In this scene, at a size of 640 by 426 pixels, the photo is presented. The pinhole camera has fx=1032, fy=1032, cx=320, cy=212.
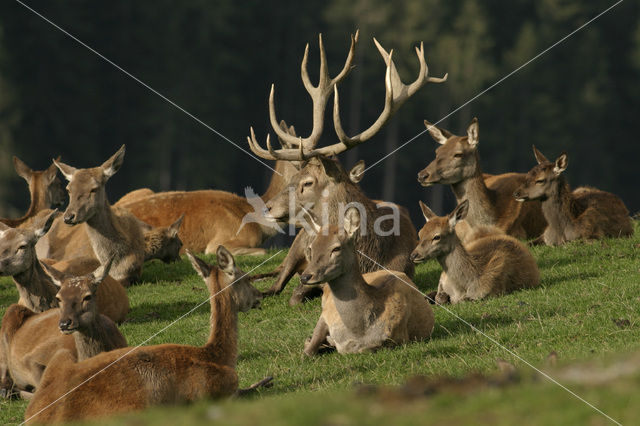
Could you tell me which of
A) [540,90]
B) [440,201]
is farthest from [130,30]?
[540,90]

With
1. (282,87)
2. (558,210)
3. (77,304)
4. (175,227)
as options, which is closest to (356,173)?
(558,210)

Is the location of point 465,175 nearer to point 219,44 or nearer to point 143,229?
point 143,229

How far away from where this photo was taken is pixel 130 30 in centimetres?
5097

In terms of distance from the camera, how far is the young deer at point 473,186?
A: 1187cm

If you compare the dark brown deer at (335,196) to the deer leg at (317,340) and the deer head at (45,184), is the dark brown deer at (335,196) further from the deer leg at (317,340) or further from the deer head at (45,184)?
the deer head at (45,184)

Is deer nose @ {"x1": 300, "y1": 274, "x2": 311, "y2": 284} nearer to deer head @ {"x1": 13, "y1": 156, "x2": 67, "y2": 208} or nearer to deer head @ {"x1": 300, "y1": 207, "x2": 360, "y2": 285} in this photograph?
deer head @ {"x1": 300, "y1": 207, "x2": 360, "y2": 285}

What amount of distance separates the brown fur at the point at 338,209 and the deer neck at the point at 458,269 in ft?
2.94

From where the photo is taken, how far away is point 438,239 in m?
9.22

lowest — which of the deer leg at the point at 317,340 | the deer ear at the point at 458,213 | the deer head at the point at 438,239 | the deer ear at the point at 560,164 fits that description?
the deer leg at the point at 317,340

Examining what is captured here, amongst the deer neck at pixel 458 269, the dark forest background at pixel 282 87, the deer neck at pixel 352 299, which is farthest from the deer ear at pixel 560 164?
the dark forest background at pixel 282 87

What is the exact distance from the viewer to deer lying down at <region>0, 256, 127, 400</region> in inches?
269

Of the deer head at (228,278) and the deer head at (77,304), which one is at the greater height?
the deer head at (228,278)

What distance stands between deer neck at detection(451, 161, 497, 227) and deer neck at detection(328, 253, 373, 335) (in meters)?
4.49

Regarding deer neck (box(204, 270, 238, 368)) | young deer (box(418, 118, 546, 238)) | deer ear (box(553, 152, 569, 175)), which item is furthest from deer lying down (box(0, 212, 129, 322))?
deer ear (box(553, 152, 569, 175))
